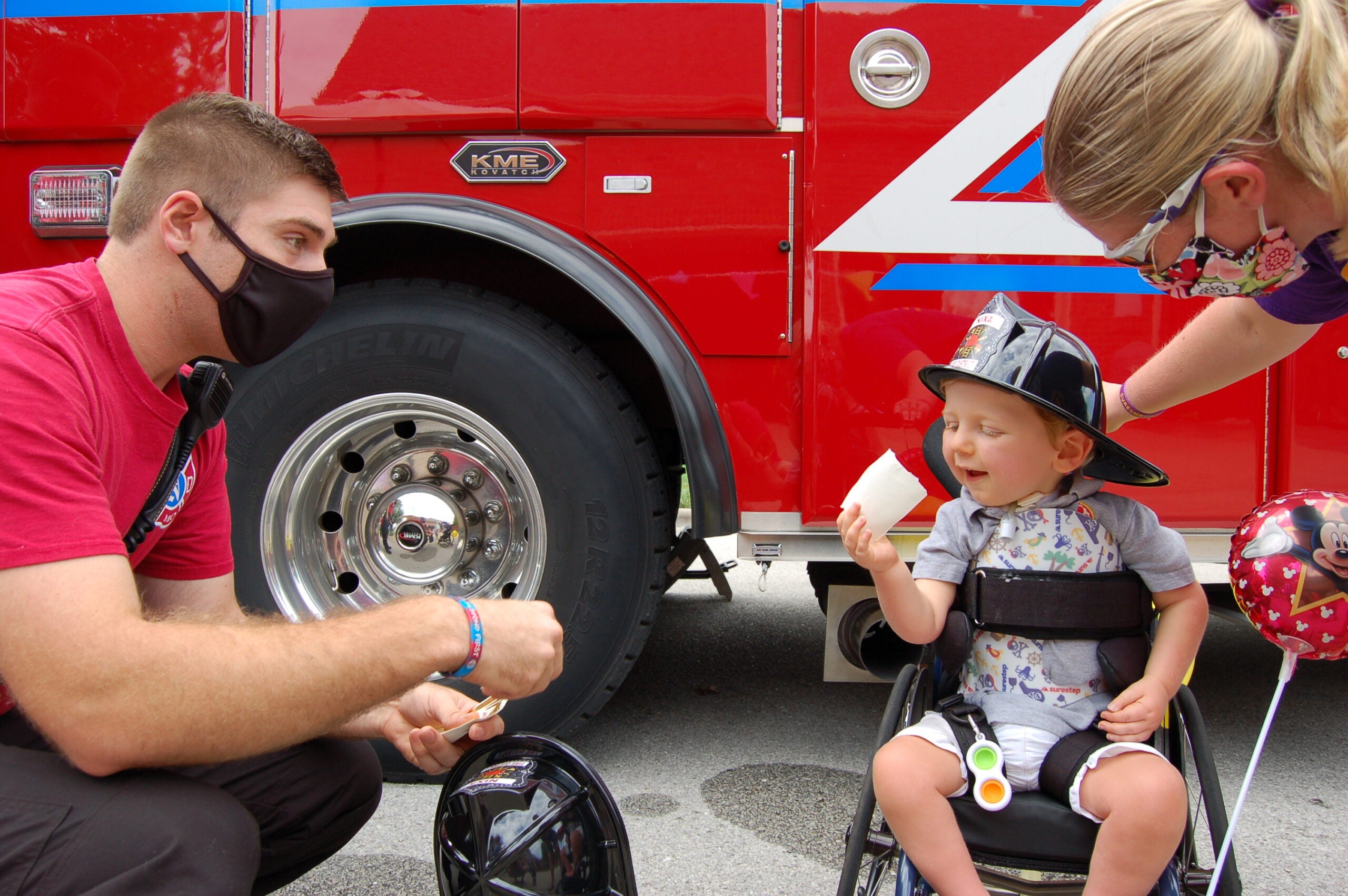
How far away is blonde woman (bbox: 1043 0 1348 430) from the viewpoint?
1082 millimetres

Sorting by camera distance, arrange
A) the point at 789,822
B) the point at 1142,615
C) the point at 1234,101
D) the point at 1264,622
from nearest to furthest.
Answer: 1. the point at 1234,101
2. the point at 1264,622
3. the point at 1142,615
4. the point at 789,822

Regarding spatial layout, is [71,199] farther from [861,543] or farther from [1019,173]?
[1019,173]

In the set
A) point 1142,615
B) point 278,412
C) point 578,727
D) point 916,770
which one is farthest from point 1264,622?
point 278,412

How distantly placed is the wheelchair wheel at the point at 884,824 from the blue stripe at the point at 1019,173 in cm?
122

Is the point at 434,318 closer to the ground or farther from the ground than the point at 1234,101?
closer to the ground

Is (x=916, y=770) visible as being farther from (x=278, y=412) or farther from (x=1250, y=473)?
(x=278, y=412)

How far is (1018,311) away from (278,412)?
1829mm

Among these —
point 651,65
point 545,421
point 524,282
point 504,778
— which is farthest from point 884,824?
point 651,65

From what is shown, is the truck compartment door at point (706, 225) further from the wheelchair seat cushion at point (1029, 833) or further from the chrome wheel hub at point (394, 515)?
the wheelchair seat cushion at point (1029, 833)

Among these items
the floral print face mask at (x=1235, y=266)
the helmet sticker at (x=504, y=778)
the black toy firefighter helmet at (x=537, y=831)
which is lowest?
the black toy firefighter helmet at (x=537, y=831)

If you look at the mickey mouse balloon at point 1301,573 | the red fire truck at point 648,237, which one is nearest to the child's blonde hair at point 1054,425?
the mickey mouse balloon at point 1301,573

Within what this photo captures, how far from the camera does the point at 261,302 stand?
5.08 ft

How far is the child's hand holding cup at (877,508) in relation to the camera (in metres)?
1.41

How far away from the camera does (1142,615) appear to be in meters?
1.61
